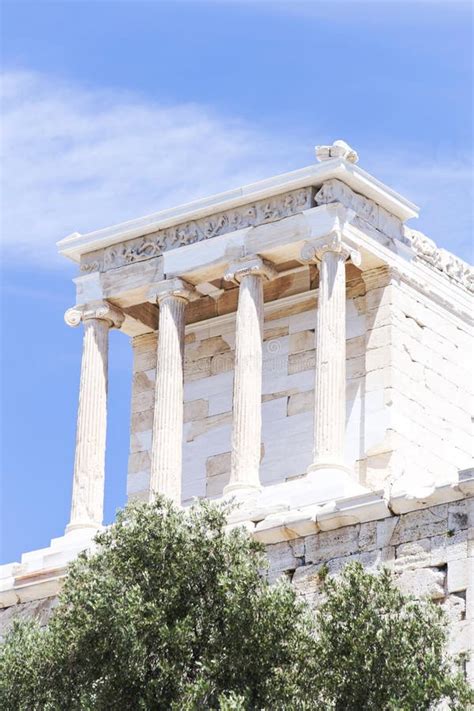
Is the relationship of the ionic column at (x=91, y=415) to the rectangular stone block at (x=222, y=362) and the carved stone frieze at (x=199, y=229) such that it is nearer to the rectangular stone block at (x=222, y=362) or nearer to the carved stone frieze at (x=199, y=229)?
the carved stone frieze at (x=199, y=229)

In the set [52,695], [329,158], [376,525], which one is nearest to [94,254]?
[329,158]

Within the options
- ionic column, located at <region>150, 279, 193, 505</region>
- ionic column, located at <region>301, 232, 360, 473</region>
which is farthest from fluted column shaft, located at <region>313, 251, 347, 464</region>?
ionic column, located at <region>150, 279, 193, 505</region>

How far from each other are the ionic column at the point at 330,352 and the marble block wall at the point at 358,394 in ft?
2.77

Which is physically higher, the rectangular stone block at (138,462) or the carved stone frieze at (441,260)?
Result: the carved stone frieze at (441,260)

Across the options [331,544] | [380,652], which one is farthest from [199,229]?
[380,652]

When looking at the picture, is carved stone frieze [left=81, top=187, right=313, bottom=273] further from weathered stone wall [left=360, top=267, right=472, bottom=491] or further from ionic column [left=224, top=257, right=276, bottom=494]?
weathered stone wall [left=360, top=267, right=472, bottom=491]

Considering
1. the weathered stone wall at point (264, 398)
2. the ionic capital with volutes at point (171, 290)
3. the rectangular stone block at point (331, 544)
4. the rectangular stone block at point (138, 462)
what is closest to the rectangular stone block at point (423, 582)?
the rectangular stone block at point (331, 544)

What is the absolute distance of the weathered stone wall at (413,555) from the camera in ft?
80.9

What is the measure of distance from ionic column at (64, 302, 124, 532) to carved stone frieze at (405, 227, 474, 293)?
424 cm

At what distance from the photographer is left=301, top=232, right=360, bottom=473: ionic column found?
2912 centimetres

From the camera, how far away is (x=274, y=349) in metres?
31.8

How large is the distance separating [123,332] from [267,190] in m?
3.77

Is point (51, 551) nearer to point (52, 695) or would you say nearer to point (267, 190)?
point (267, 190)

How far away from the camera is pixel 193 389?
32.5 metres
